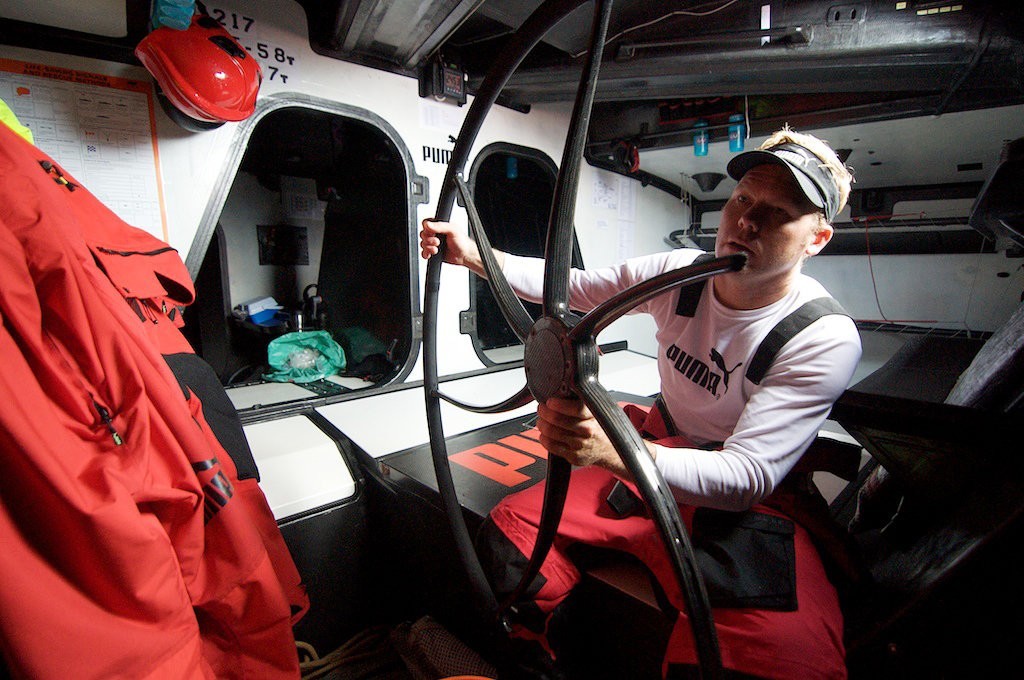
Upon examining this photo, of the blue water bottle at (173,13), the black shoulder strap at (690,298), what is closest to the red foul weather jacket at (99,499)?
the blue water bottle at (173,13)

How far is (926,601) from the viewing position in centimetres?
58

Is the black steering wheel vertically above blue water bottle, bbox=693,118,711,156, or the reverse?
blue water bottle, bbox=693,118,711,156

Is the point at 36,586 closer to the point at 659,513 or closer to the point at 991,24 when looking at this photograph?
the point at 659,513

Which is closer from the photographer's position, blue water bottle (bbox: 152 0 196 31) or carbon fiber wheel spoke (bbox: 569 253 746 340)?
carbon fiber wheel spoke (bbox: 569 253 746 340)

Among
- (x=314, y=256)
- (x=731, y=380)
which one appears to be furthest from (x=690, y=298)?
(x=314, y=256)

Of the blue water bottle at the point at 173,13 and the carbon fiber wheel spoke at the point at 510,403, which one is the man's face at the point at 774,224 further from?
the blue water bottle at the point at 173,13

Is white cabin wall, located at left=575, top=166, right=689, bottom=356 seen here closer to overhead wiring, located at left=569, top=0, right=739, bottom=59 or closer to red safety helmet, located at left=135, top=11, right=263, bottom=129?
overhead wiring, located at left=569, top=0, right=739, bottom=59

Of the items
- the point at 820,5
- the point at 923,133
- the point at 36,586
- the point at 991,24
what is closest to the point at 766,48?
the point at 820,5

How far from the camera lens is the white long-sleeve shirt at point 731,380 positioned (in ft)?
2.35

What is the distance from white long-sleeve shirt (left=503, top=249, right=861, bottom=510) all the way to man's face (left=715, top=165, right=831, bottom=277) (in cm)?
8

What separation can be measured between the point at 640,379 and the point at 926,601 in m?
1.47

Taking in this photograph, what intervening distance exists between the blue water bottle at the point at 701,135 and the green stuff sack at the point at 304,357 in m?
1.86

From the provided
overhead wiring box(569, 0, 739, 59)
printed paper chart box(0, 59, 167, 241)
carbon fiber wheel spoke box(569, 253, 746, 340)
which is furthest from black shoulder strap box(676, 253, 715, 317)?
printed paper chart box(0, 59, 167, 241)

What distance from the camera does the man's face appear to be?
2.73ft
